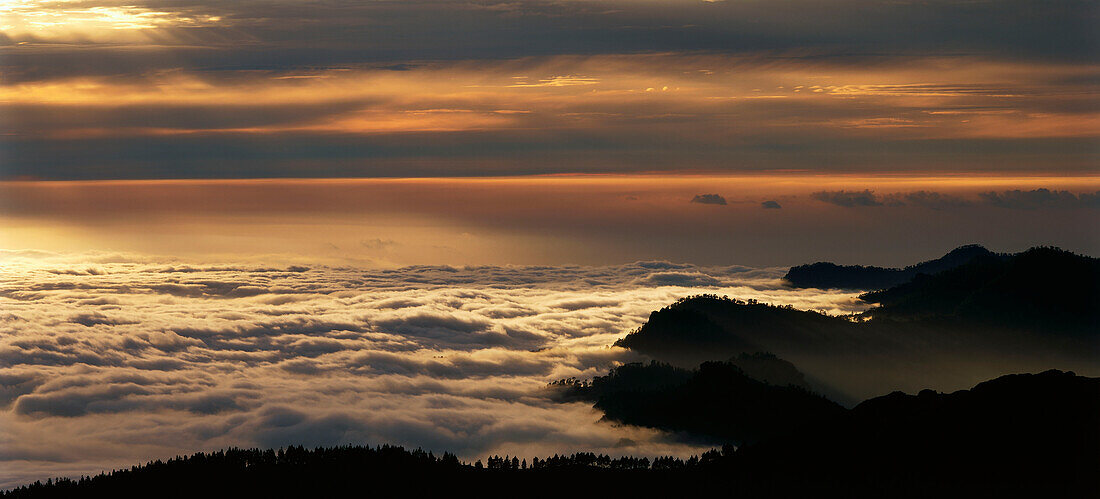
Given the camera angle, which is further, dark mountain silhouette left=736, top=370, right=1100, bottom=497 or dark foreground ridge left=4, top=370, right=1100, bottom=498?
dark foreground ridge left=4, top=370, right=1100, bottom=498

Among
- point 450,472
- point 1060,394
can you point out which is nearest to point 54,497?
point 450,472

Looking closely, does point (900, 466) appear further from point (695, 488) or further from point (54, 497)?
point (54, 497)

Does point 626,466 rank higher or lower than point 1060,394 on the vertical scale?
lower

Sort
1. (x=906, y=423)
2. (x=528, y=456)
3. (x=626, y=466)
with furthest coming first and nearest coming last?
1. (x=528, y=456)
2. (x=626, y=466)
3. (x=906, y=423)

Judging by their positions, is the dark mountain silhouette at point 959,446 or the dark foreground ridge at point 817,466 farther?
the dark foreground ridge at point 817,466

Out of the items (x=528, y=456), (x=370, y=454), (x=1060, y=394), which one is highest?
(x=1060, y=394)

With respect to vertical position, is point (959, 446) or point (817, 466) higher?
point (959, 446)

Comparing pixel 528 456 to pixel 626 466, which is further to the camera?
pixel 528 456

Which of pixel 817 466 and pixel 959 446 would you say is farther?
pixel 817 466
